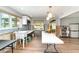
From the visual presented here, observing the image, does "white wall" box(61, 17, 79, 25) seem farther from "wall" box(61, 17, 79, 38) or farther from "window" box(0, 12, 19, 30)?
"window" box(0, 12, 19, 30)

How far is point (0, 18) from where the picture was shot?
5.99 metres

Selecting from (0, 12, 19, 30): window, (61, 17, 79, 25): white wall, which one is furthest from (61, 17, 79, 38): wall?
(0, 12, 19, 30): window

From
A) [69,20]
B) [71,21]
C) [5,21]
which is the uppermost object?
[69,20]

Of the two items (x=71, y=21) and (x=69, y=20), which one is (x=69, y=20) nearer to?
(x=69, y=20)

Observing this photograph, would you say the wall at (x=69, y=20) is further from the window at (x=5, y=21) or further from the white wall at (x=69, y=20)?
the window at (x=5, y=21)

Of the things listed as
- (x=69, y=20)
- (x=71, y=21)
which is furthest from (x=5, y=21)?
(x=71, y=21)

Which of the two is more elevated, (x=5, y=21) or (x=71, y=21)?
(x=71, y=21)

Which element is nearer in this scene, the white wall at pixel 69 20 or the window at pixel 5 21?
the window at pixel 5 21

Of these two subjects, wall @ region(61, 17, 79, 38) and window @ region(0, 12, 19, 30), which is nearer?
window @ region(0, 12, 19, 30)

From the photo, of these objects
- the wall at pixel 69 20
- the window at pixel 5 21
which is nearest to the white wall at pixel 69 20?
the wall at pixel 69 20

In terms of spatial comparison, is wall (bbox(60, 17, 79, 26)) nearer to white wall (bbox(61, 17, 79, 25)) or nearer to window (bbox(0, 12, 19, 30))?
white wall (bbox(61, 17, 79, 25))
